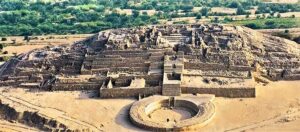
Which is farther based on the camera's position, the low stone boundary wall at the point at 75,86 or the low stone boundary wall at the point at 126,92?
the low stone boundary wall at the point at 75,86

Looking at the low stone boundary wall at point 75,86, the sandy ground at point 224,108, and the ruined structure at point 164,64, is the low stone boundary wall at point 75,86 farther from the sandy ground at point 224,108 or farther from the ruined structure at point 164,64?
the sandy ground at point 224,108

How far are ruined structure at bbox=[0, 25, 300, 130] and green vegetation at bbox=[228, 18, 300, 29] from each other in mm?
25673

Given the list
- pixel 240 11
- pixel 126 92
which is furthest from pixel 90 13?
pixel 126 92

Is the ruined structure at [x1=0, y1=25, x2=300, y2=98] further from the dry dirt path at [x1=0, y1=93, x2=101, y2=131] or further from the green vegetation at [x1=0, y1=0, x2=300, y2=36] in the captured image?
the green vegetation at [x1=0, y1=0, x2=300, y2=36]

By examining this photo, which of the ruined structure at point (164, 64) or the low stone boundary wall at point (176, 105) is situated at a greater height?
the ruined structure at point (164, 64)

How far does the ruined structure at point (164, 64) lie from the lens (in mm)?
40656

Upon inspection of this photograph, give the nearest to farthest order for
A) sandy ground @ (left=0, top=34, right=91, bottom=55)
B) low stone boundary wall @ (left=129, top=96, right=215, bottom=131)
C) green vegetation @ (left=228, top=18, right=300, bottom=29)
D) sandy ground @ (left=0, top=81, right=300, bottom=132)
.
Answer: low stone boundary wall @ (left=129, top=96, right=215, bottom=131)
sandy ground @ (left=0, top=81, right=300, bottom=132)
sandy ground @ (left=0, top=34, right=91, bottom=55)
green vegetation @ (left=228, top=18, right=300, bottom=29)

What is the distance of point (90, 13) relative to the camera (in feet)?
293

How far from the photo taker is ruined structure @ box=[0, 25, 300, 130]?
4066 cm

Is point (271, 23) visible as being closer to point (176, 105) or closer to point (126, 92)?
point (176, 105)

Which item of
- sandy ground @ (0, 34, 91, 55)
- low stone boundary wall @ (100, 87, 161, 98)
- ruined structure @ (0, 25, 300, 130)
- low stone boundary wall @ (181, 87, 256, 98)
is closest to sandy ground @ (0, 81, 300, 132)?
low stone boundary wall @ (181, 87, 256, 98)

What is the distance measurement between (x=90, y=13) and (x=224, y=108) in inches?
2168

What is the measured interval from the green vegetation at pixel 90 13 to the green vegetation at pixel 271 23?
8682mm

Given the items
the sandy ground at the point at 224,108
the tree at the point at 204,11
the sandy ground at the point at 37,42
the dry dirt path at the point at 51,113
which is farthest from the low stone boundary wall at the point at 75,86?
the tree at the point at 204,11
